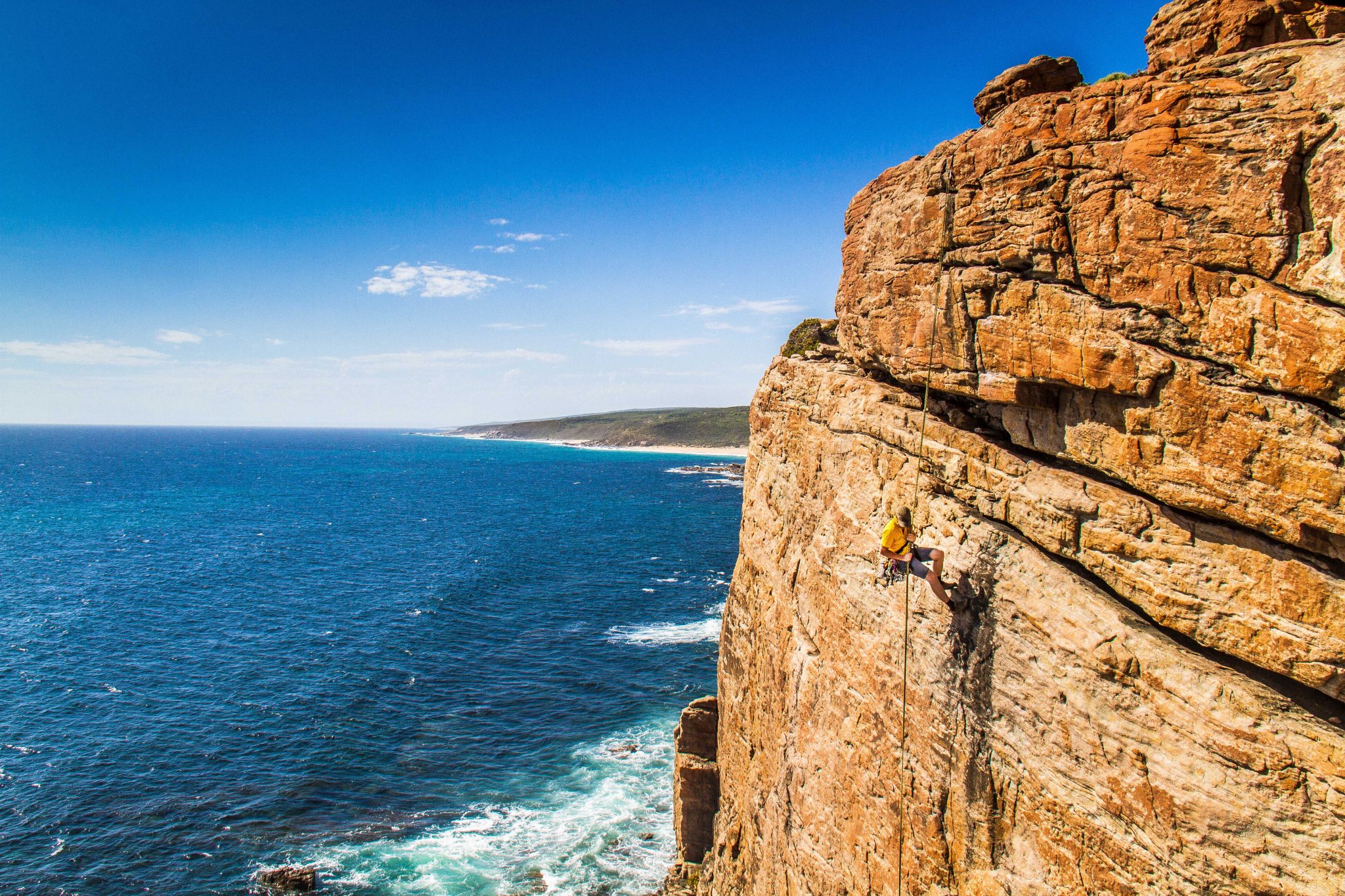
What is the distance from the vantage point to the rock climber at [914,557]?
12023 millimetres

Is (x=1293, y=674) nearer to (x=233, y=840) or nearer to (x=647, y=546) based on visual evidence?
(x=233, y=840)

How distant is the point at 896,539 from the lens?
39.9ft

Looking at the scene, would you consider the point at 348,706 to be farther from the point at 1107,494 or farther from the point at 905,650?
the point at 1107,494

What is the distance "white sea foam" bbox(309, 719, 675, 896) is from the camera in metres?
27.9

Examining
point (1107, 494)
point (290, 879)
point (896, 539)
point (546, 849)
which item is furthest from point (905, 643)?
point (290, 879)

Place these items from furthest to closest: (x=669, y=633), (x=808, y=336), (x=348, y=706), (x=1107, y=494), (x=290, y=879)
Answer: (x=669, y=633)
(x=348, y=706)
(x=290, y=879)
(x=808, y=336)
(x=1107, y=494)

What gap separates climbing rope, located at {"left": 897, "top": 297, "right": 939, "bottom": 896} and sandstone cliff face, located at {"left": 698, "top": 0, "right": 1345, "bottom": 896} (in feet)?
0.19

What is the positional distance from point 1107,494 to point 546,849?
28172 millimetres

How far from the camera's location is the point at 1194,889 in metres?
9.10

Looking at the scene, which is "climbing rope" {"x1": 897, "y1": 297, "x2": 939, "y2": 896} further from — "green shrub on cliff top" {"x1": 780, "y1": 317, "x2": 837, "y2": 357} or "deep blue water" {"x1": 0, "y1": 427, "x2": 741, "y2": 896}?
"deep blue water" {"x1": 0, "y1": 427, "x2": 741, "y2": 896}

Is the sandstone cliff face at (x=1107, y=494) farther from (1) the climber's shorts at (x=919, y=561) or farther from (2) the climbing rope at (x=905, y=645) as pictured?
(1) the climber's shorts at (x=919, y=561)

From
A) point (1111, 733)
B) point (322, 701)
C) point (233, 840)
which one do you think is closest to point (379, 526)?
point (322, 701)

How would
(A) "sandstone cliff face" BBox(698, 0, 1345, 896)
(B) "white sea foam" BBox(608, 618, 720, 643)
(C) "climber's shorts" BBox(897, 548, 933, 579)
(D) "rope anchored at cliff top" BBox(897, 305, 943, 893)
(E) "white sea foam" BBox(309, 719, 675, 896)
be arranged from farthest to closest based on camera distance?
(B) "white sea foam" BBox(608, 618, 720, 643) < (E) "white sea foam" BBox(309, 719, 675, 896) < (D) "rope anchored at cliff top" BBox(897, 305, 943, 893) < (C) "climber's shorts" BBox(897, 548, 933, 579) < (A) "sandstone cliff face" BBox(698, 0, 1345, 896)

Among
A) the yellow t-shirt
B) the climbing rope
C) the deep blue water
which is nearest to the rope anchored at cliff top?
the climbing rope
